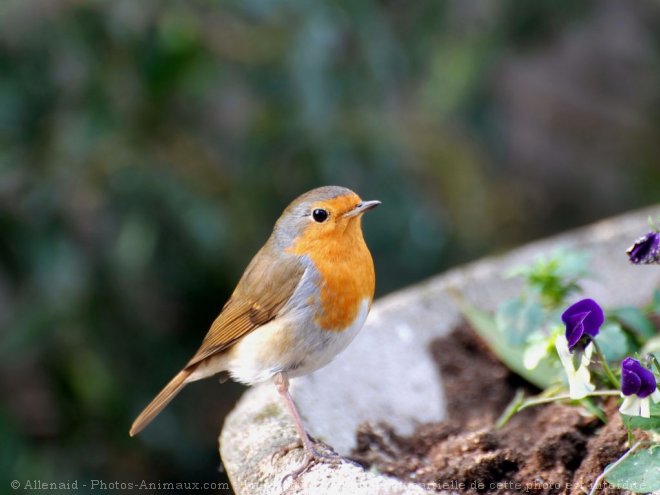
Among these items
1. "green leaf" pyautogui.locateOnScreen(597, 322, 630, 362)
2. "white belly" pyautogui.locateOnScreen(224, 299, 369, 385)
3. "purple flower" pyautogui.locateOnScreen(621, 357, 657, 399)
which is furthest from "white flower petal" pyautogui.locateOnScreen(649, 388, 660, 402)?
"white belly" pyautogui.locateOnScreen(224, 299, 369, 385)

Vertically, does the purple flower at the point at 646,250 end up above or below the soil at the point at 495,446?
above

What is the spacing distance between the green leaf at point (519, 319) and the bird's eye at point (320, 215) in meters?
0.52

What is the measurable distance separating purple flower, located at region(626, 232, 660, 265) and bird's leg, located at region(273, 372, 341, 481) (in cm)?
74

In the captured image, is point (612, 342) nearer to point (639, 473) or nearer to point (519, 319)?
point (519, 319)

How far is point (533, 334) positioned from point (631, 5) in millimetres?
4493

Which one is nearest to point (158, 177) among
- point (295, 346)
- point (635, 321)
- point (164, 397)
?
point (164, 397)

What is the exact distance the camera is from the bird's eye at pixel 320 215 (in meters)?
2.78

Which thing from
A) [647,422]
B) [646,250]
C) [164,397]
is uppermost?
[646,250]

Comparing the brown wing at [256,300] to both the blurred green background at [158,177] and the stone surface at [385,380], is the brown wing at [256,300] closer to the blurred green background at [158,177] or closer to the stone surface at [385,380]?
the stone surface at [385,380]

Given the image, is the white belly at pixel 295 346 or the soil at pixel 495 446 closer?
the soil at pixel 495 446

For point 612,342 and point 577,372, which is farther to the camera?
point 612,342

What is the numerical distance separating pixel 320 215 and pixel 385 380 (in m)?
0.50

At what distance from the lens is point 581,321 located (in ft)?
7.02

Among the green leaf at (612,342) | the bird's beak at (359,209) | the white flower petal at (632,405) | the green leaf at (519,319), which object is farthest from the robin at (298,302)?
the white flower petal at (632,405)
